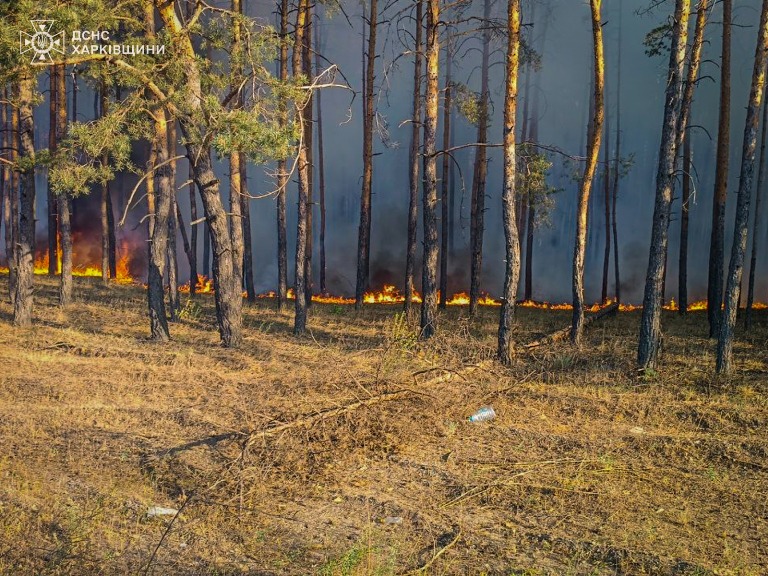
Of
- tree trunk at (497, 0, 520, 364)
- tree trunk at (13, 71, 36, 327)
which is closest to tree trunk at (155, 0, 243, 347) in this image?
tree trunk at (13, 71, 36, 327)

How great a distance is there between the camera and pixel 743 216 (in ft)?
42.4

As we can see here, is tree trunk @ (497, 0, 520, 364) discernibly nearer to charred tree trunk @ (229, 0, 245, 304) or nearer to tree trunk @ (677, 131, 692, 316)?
charred tree trunk @ (229, 0, 245, 304)

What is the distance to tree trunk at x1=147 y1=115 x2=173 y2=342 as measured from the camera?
15938mm

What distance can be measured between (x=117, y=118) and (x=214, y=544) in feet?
35.7

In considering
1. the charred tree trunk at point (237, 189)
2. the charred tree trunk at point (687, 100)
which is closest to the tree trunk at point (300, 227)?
the charred tree trunk at point (237, 189)

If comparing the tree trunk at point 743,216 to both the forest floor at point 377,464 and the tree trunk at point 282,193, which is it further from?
the tree trunk at point 282,193

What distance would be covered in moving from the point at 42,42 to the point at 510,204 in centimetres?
955

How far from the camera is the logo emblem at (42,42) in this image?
12.1 metres

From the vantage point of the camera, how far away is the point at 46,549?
17.8ft

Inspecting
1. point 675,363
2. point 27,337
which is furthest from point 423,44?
point 27,337

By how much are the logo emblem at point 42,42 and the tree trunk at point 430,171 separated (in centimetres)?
780

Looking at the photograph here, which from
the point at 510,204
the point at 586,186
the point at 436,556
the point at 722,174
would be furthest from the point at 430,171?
the point at 436,556

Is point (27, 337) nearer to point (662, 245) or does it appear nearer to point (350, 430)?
point (350, 430)

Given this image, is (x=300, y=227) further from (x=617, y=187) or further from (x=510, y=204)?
(x=617, y=187)
